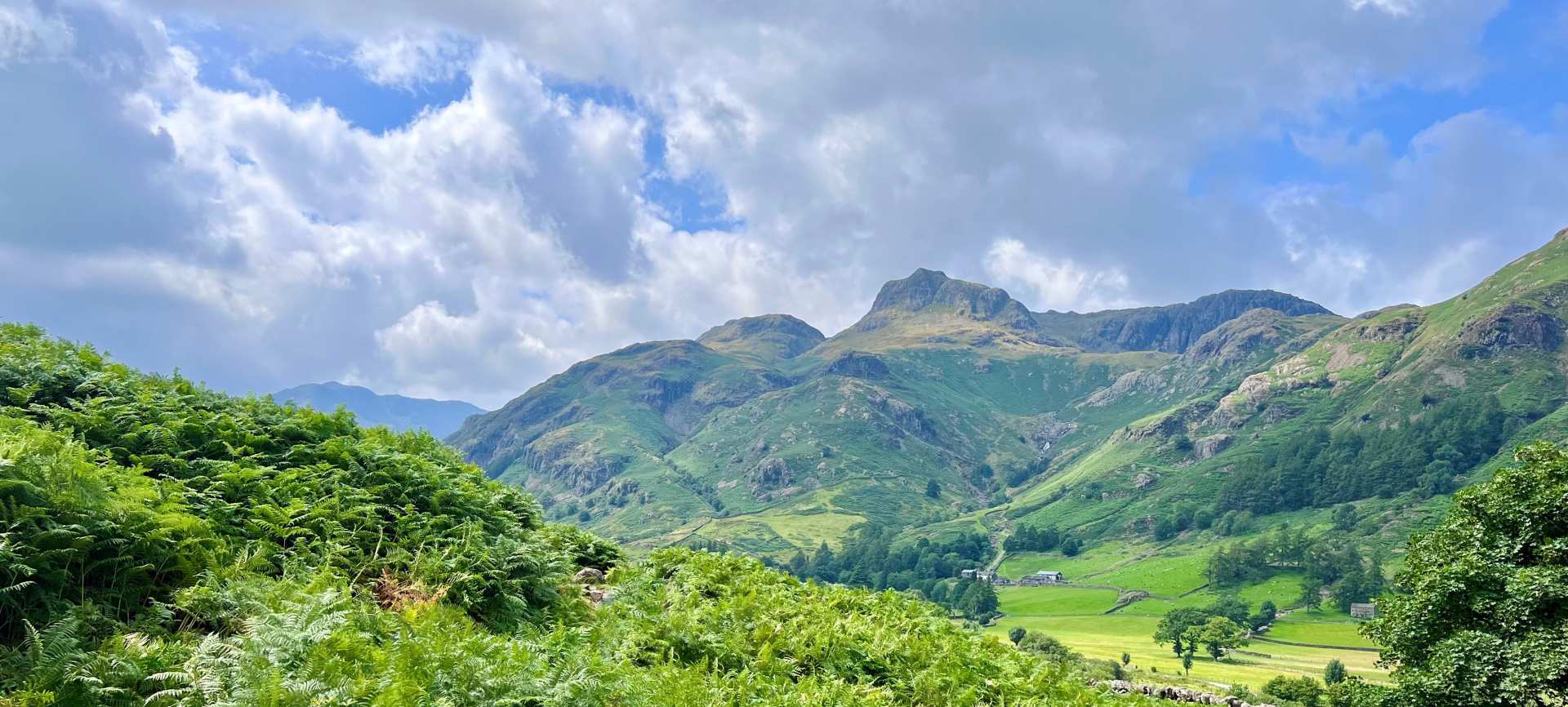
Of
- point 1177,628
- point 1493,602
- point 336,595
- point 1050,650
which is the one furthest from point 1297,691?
point 1177,628

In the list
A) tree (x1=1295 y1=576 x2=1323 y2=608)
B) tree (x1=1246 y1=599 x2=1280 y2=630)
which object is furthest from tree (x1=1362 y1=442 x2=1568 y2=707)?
tree (x1=1295 y1=576 x2=1323 y2=608)

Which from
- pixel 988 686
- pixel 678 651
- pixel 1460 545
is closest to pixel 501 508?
pixel 678 651

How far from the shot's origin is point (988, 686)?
13555 millimetres

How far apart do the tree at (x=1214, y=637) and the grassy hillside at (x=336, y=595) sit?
144m

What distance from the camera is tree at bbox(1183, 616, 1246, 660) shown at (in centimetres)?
13512

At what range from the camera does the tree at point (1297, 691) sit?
60.2 meters

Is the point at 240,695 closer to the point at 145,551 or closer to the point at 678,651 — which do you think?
the point at 145,551

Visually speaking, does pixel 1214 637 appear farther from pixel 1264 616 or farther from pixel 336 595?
pixel 336 595

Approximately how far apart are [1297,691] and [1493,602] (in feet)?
161

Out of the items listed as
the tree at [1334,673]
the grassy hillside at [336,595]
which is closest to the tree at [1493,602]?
the grassy hillside at [336,595]

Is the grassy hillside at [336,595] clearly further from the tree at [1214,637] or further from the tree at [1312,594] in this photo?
the tree at [1312,594]

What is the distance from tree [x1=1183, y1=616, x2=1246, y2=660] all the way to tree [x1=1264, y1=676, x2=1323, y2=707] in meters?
65.4

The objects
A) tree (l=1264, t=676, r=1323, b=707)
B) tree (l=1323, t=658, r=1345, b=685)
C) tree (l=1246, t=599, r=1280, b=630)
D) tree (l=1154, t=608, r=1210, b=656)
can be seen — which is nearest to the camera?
tree (l=1264, t=676, r=1323, b=707)

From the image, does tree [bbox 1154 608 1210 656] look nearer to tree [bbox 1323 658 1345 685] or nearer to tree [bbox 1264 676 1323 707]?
tree [bbox 1323 658 1345 685]
